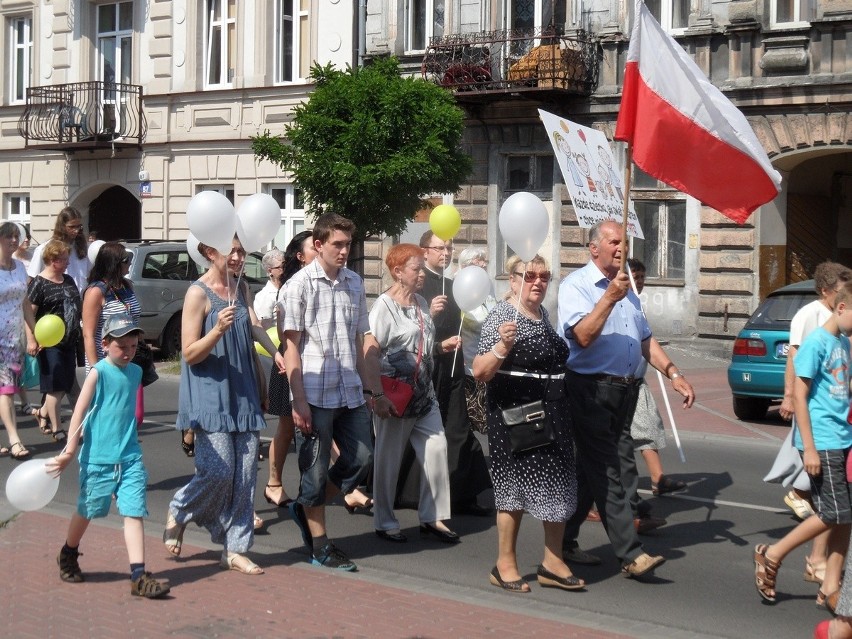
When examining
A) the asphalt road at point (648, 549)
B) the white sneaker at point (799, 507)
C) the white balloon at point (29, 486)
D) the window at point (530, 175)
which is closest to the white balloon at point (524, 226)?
the asphalt road at point (648, 549)

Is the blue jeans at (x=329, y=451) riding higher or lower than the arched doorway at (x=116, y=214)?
lower

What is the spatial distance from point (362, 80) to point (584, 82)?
5.59 metres

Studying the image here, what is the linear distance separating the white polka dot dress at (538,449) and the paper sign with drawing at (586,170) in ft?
A: 6.91

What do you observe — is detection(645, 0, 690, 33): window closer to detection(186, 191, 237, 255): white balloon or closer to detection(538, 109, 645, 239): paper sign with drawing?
detection(538, 109, 645, 239): paper sign with drawing

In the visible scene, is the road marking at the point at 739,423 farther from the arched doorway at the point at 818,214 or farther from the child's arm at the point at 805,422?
the arched doorway at the point at 818,214

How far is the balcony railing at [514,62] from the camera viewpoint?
2262 centimetres

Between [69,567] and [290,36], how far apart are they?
72.8ft

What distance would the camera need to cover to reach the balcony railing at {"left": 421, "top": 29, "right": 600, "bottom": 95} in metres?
22.6

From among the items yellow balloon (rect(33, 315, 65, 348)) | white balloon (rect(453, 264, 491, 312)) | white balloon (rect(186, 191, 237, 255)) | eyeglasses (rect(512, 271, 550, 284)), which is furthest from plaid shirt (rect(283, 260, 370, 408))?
yellow balloon (rect(33, 315, 65, 348))

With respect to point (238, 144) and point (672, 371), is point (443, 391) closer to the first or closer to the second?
point (672, 371)

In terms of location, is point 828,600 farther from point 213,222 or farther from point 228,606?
point 213,222

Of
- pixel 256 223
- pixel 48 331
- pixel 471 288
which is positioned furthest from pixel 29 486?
pixel 48 331

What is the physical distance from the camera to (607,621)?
622 centimetres

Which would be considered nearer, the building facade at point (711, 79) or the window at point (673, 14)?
the building facade at point (711, 79)
